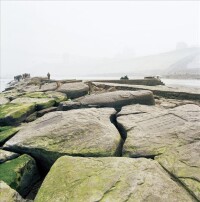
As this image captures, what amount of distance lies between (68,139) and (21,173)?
788 millimetres

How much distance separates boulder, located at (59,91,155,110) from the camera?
5949 millimetres

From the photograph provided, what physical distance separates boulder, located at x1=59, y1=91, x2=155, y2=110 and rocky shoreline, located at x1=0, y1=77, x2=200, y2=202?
0.36 m

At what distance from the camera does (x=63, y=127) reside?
419 centimetres

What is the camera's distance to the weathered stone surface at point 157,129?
356cm

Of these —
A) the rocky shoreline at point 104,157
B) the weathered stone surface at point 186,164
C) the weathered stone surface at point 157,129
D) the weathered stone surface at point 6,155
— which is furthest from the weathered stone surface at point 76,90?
the weathered stone surface at point 186,164

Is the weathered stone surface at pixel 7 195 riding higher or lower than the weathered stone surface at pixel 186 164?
lower

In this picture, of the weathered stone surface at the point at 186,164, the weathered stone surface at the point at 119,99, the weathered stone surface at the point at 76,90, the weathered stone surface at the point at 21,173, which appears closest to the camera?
the weathered stone surface at the point at 186,164

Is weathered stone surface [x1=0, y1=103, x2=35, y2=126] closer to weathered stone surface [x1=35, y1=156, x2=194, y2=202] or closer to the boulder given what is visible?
the boulder

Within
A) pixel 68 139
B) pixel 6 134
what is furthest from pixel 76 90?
pixel 68 139

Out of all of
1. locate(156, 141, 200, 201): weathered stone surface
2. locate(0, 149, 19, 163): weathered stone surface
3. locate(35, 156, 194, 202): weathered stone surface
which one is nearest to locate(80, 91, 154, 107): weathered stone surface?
locate(0, 149, 19, 163): weathered stone surface

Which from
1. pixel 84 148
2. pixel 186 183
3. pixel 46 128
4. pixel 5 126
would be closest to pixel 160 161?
pixel 186 183

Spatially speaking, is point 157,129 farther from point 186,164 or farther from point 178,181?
point 178,181

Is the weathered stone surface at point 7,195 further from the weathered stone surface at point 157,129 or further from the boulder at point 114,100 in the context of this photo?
the boulder at point 114,100

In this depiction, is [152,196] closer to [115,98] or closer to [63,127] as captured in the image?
[63,127]
